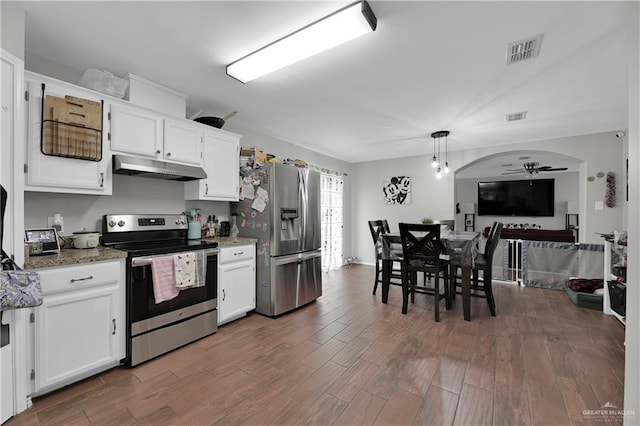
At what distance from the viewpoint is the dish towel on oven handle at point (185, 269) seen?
2264 millimetres

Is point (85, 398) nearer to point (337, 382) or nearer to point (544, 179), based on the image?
point (337, 382)

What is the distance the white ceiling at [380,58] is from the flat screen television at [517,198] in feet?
19.1

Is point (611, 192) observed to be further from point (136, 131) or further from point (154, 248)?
point (136, 131)

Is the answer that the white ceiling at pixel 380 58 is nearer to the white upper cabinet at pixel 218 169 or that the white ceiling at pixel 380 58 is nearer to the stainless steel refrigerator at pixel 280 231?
the white upper cabinet at pixel 218 169

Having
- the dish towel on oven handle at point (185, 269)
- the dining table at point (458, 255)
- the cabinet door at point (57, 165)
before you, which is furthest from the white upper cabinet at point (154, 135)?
the dining table at point (458, 255)

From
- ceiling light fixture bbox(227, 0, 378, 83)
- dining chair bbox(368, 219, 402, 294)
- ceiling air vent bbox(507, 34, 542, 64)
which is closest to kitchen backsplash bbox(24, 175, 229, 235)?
ceiling light fixture bbox(227, 0, 378, 83)

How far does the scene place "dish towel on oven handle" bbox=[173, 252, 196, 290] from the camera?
2264mm

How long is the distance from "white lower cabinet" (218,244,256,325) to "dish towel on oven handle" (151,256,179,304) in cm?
50

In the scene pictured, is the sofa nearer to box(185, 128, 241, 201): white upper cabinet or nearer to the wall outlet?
box(185, 128, 241, 201): white upper cabinet

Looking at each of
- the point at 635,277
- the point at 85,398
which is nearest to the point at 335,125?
the point at 635,277

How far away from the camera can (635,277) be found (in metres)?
1.35

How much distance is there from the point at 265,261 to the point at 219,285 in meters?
0.56

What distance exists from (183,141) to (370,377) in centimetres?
263

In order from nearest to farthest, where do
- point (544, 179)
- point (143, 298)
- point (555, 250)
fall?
point (143, 298) < point (555, 250) < point (544, 179)
